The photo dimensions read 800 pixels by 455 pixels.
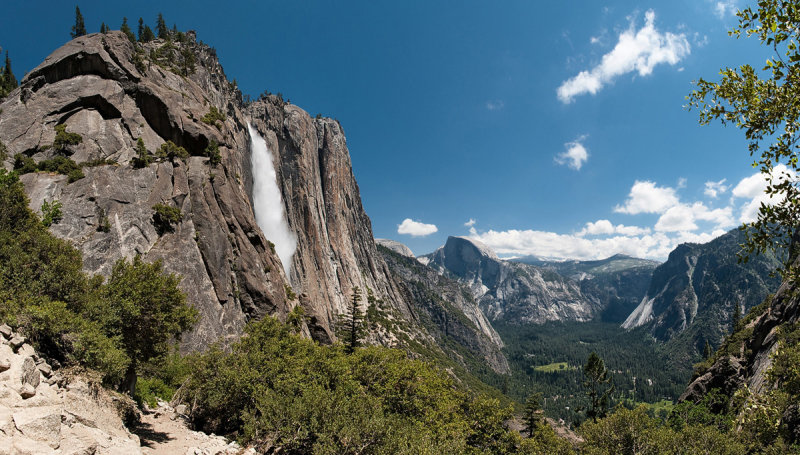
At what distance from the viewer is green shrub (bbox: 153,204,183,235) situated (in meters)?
39.8

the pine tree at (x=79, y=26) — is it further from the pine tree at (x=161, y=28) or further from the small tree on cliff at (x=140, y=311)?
the small tree on cliff at (x=140, y=311)

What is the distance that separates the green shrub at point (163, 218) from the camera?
39844 mm

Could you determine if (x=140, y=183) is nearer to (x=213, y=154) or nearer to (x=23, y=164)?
(x=23, y=164)

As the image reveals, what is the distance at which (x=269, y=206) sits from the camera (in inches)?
3132

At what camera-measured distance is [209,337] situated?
36.0 metres

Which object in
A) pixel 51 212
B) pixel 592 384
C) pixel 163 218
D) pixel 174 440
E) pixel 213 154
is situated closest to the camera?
pixel 174 440

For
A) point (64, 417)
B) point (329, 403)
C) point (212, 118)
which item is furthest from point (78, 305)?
point (212, 118)

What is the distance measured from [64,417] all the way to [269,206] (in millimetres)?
71395

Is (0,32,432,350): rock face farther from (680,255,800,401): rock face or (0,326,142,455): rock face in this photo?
(680,255,800,401): rock face

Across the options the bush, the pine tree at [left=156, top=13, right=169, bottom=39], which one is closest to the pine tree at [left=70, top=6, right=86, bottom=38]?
the pine tree at [left=156, top=13, right=169, bottom=39]

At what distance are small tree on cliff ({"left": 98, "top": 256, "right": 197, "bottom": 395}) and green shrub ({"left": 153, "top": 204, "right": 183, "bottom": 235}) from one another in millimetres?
20904

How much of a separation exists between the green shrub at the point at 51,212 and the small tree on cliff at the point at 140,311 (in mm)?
19413

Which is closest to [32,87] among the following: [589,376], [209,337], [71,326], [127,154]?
[127,154]

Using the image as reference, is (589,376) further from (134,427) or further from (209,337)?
(134,427)
